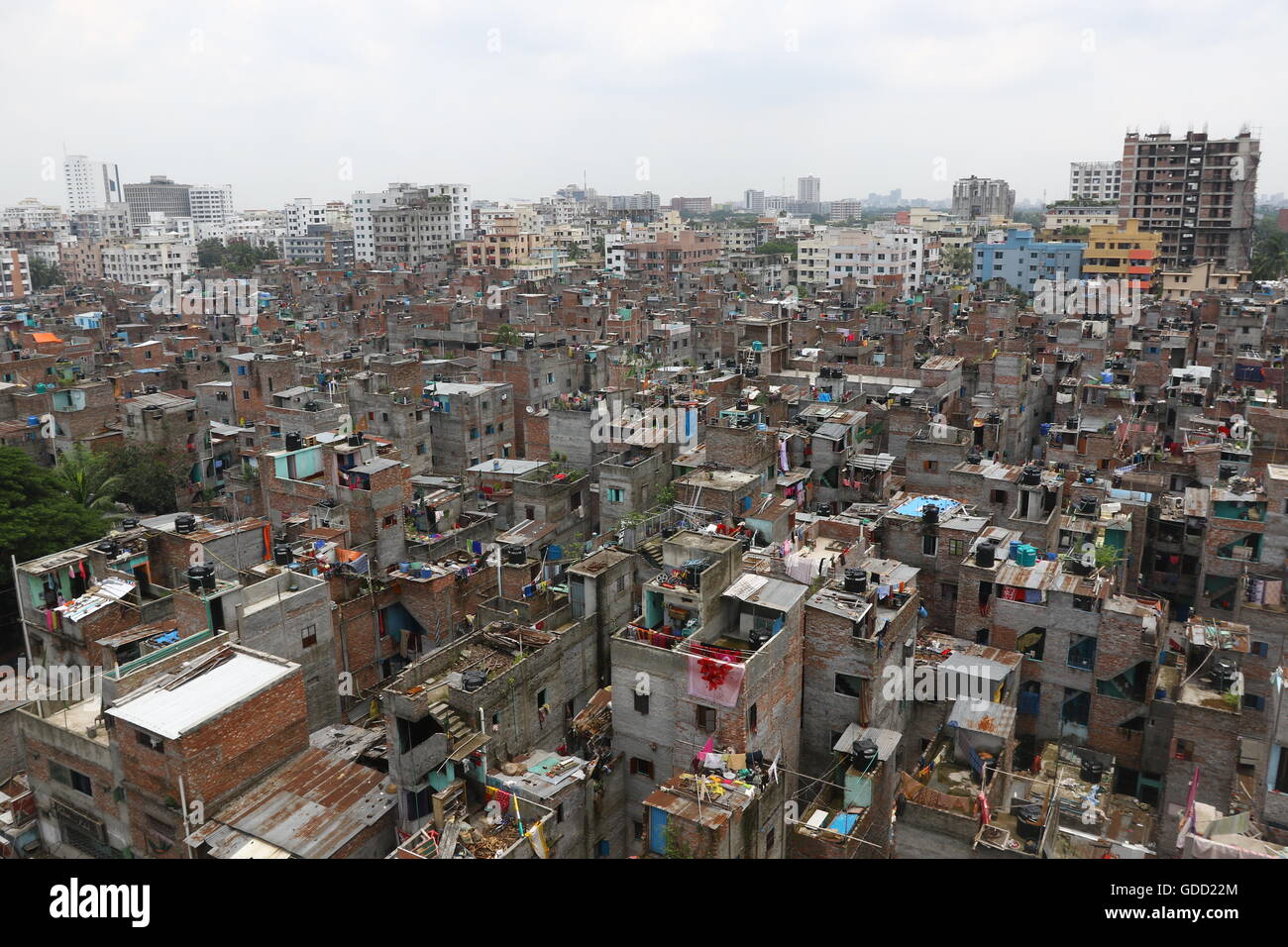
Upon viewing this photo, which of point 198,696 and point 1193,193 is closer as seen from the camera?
point 198,696

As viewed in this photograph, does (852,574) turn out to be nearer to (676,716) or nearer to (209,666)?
(676,716)

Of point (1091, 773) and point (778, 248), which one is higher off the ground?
point (778, 248)

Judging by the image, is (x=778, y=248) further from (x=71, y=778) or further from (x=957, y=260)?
(x=71, y=778)

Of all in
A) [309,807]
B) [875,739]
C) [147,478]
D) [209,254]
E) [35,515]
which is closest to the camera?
[309,807]

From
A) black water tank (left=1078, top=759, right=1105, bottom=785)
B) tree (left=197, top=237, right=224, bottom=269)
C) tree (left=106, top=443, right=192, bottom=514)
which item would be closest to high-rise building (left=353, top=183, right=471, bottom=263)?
tree (left=197, top=237, right=224, bottom=269)

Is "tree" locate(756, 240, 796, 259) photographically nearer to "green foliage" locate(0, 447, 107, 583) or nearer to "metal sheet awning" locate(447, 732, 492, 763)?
"green foliage" locate(0, 447, 107, 583)

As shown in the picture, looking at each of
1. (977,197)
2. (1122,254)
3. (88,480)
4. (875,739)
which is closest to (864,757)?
(875,739)
